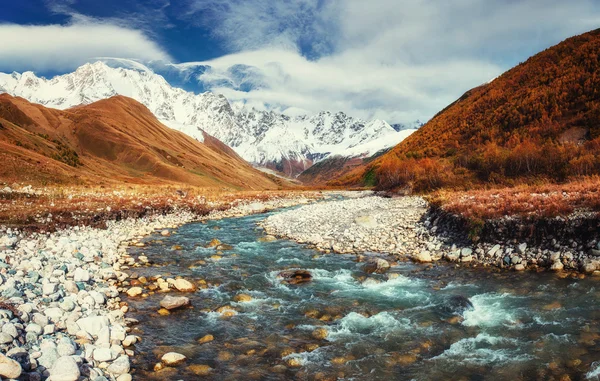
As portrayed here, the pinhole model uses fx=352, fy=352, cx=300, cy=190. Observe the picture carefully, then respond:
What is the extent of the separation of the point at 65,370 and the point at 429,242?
20.5 metres

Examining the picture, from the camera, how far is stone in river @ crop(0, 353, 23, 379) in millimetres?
6922

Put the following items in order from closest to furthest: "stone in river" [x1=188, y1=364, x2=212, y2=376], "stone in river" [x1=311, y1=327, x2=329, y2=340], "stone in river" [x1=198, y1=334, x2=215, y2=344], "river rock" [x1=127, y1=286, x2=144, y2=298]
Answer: "stone in river" [x1=188, y1=364, x2=212, y2=376] < "stone in river" [x1=198, y1=334, x2=215, y2=344] < "stone in river" [x1=311, y1=327, x2=329, y2=340] < "river rock" [x1=127, y1=286, x2=144, y2=298]

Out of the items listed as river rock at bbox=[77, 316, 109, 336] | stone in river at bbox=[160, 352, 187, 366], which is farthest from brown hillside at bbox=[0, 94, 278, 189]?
stone in river at bbox=[160, 352, 187, 366]

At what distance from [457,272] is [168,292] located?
14.4 metres

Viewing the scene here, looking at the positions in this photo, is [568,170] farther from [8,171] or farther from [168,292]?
[8,171]

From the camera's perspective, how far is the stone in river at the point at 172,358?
10344 millimetres

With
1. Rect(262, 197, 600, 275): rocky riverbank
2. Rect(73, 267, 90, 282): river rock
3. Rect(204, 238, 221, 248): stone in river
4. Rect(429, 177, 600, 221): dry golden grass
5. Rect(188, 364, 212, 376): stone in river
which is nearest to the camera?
Rect(188, 364, 212, 376): stone in river

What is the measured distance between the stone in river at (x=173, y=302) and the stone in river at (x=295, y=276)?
546cm

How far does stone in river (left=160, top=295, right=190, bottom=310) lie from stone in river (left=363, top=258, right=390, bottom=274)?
9663 millimetres

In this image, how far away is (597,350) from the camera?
10492mm

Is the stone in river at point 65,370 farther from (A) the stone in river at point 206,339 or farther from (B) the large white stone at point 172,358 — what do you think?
(A) the stone in river at point 206,339

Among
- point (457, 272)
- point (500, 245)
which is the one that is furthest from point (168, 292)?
point (500, 245)

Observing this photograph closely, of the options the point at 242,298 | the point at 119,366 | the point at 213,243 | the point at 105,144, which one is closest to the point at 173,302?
the point at 242,298

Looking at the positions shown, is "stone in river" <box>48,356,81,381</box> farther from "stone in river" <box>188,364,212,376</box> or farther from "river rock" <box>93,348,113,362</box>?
"stone in river" <box>188,364,212,376</box>
